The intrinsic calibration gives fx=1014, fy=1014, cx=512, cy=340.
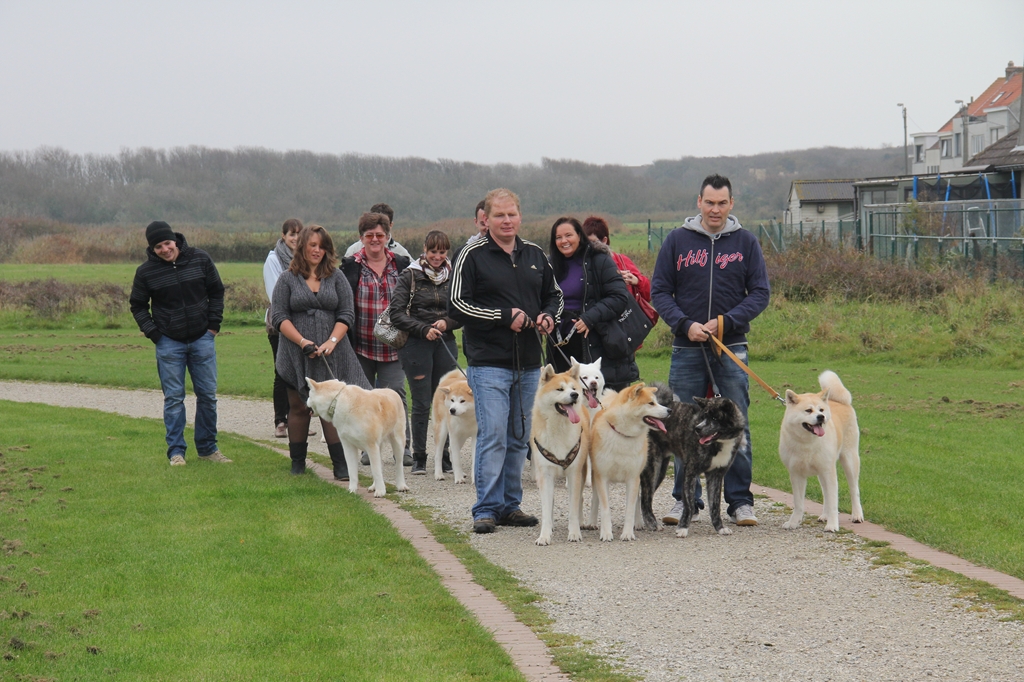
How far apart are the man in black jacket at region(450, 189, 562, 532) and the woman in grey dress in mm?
2247

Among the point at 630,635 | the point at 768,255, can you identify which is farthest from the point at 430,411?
the point at 768,255

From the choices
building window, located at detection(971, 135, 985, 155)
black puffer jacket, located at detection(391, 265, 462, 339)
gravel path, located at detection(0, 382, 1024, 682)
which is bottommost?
gravel path, located at detection(0, 382, 1024, 682)

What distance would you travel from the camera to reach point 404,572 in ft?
19.6

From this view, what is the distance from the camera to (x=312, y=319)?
8984mm

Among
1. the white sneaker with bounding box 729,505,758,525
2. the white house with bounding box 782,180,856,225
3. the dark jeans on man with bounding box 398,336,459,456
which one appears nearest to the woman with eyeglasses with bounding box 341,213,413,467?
the dark jeans on man with bounding box 398,336,459,456

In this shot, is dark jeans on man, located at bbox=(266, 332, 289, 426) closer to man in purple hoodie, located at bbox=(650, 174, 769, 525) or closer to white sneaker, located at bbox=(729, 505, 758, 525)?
man in purple hoodie, located at bbox=(650, 174, 769, 525)

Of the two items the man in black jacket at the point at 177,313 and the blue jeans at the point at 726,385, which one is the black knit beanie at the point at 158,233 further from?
the blue jeans at the point at 726,385

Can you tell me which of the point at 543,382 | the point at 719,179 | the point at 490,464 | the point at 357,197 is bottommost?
the point at 490,464

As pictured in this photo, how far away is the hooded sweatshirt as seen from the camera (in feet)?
22.7

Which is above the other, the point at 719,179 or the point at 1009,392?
the point at 719,179

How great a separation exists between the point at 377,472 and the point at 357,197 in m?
75.7

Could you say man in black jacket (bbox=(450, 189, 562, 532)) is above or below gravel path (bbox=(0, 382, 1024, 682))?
above

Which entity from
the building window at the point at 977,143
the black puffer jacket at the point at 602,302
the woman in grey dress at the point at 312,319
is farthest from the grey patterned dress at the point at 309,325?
the building window at the point at 977,143

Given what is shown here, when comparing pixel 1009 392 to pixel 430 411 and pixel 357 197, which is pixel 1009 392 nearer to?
pixel 430 411
